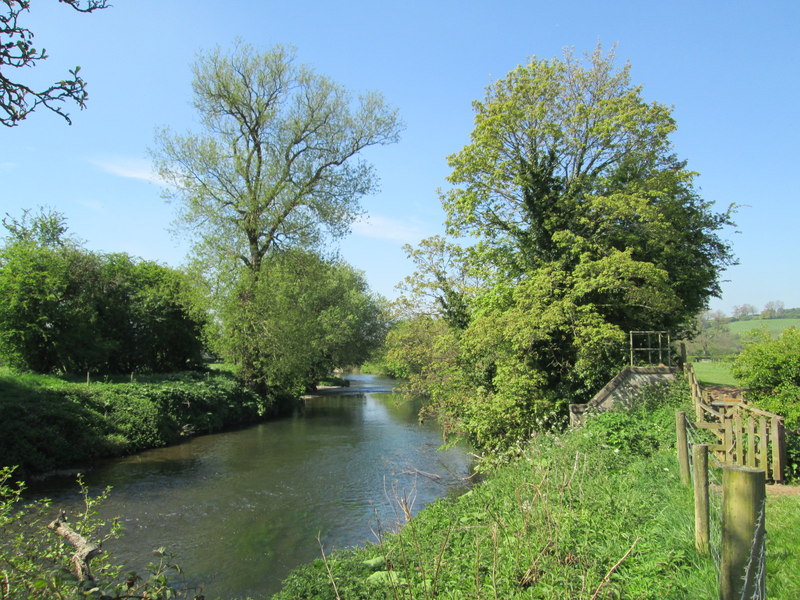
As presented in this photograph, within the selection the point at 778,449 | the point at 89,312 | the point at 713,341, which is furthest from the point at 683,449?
the point at 713,341

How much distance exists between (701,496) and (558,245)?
12.7 m

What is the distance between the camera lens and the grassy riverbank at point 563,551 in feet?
14.4

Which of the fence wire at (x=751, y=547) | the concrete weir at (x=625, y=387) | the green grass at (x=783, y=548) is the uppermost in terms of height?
the concrete weir at (x=625, y=387)

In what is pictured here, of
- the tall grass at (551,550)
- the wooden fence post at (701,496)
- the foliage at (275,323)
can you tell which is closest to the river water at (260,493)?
the tall grass at (551,550)

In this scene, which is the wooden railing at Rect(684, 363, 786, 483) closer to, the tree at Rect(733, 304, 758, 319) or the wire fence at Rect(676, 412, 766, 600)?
the wire fence at Rect(676, 412, 766, 600)

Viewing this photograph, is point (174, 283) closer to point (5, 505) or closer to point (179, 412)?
point (179, 412)

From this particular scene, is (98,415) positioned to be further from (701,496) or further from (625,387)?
(701,496)

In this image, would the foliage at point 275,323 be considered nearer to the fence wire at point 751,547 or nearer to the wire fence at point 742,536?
the fence wire at point 751,547

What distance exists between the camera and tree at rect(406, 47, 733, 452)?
48.6ft

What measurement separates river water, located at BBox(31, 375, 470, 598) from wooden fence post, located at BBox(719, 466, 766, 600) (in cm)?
243

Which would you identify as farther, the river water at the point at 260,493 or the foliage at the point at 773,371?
the foliage at the point at 773,371

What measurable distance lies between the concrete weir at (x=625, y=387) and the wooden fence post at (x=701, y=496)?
27.8ft

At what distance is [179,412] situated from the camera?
21.7 meters

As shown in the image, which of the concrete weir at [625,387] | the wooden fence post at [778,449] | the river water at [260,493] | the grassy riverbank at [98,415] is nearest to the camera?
the wooden fence post at [778,449]
